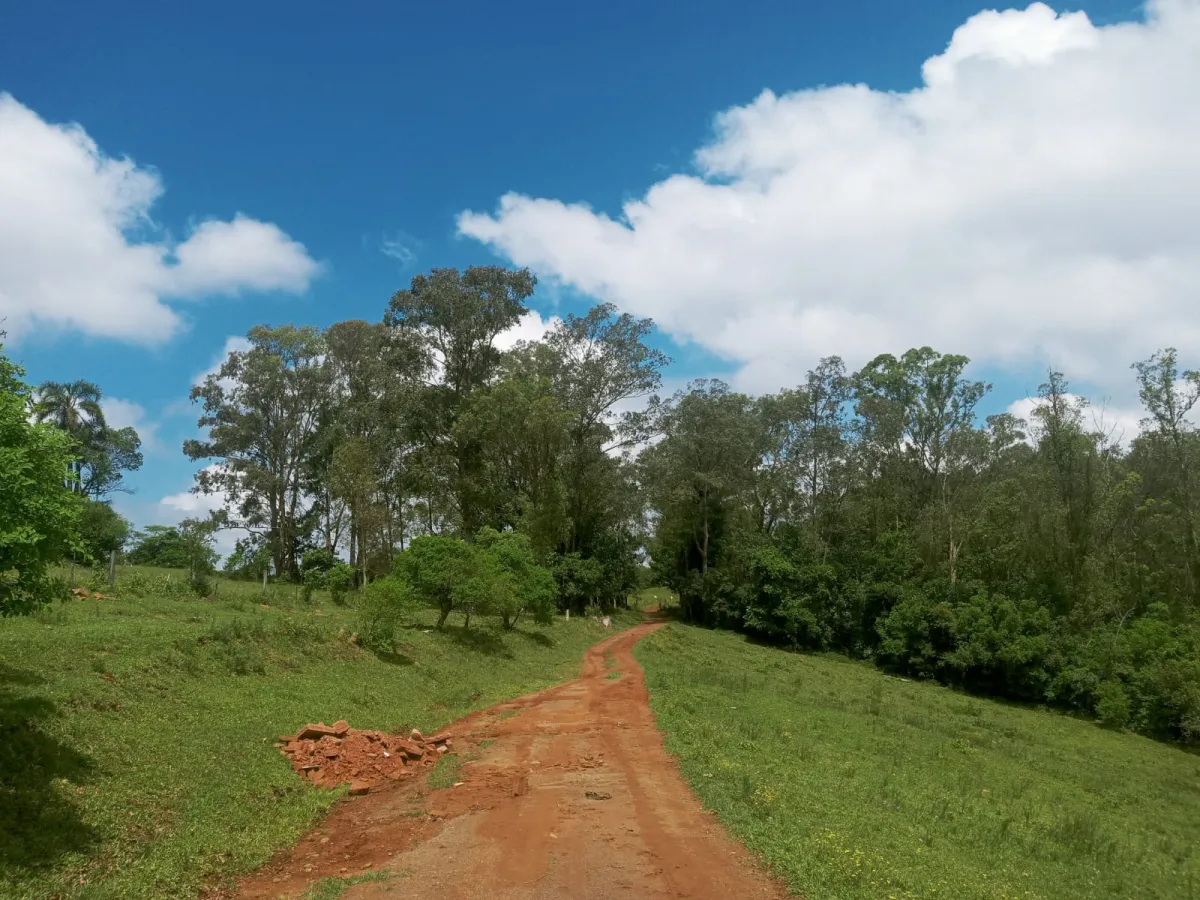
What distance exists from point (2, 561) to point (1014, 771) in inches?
918

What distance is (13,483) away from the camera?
807 centimetres

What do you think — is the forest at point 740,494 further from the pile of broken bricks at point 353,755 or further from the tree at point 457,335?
the pile of broken bricks at point 353,755

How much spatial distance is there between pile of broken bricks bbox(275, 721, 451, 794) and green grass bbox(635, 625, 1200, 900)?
5088mm

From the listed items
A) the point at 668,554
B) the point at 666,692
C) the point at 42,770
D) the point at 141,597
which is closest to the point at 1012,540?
the point at 668,554

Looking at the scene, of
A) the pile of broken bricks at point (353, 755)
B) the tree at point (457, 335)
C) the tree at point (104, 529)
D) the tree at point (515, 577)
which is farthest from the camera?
the tree at point (457, 335)

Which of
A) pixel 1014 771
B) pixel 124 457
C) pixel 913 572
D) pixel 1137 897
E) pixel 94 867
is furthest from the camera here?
pixel 124 457

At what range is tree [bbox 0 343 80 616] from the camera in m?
8.11

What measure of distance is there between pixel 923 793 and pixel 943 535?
40777 millimetres

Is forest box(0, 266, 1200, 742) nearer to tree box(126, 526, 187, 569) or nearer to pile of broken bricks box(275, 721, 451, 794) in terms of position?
tree box(126, 526, 187, 569)

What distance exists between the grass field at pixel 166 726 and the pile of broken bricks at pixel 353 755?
47cm

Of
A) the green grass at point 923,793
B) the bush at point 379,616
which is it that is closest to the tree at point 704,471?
the green grass at point 923,793

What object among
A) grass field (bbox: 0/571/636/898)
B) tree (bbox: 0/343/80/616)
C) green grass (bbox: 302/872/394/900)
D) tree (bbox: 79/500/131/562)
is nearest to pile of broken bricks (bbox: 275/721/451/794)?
grass field (bbox: 0/571/636/898)

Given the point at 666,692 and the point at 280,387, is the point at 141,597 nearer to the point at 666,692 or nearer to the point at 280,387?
the point at 666,692

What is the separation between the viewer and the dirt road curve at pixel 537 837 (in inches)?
325
